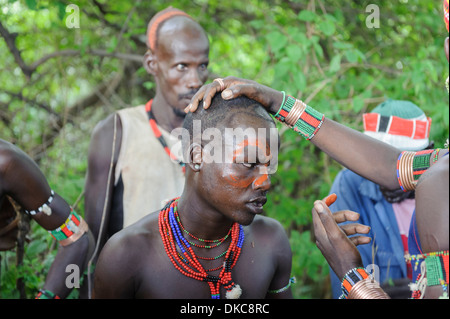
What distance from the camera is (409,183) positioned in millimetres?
2236

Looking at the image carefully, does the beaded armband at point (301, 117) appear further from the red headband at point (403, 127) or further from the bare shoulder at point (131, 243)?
the red headband at point (403, 127)

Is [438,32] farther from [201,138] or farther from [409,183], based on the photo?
[201,138]

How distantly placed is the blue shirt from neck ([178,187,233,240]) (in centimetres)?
127

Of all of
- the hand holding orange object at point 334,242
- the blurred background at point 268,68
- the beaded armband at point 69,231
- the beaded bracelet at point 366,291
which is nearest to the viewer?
the beaded bracelet at point 366,291

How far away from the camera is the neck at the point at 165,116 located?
133 inches

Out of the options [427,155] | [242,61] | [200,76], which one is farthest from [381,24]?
[427,155]

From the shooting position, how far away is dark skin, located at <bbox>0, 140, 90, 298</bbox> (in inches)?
104

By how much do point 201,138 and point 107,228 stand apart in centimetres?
122

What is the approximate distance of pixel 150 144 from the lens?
3281 millimetres

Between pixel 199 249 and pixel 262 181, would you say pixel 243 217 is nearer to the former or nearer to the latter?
pixel 262 181

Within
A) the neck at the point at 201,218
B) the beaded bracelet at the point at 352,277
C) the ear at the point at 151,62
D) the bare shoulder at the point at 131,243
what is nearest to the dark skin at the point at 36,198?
the bare shoulder at the point at 131,243

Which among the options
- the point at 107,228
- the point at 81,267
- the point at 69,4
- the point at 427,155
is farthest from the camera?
the point at 69,4

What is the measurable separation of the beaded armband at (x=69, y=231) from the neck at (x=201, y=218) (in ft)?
2.45

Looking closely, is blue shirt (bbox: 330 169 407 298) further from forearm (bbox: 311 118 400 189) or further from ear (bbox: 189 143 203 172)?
ear (bbox: 189 143 203 172)
